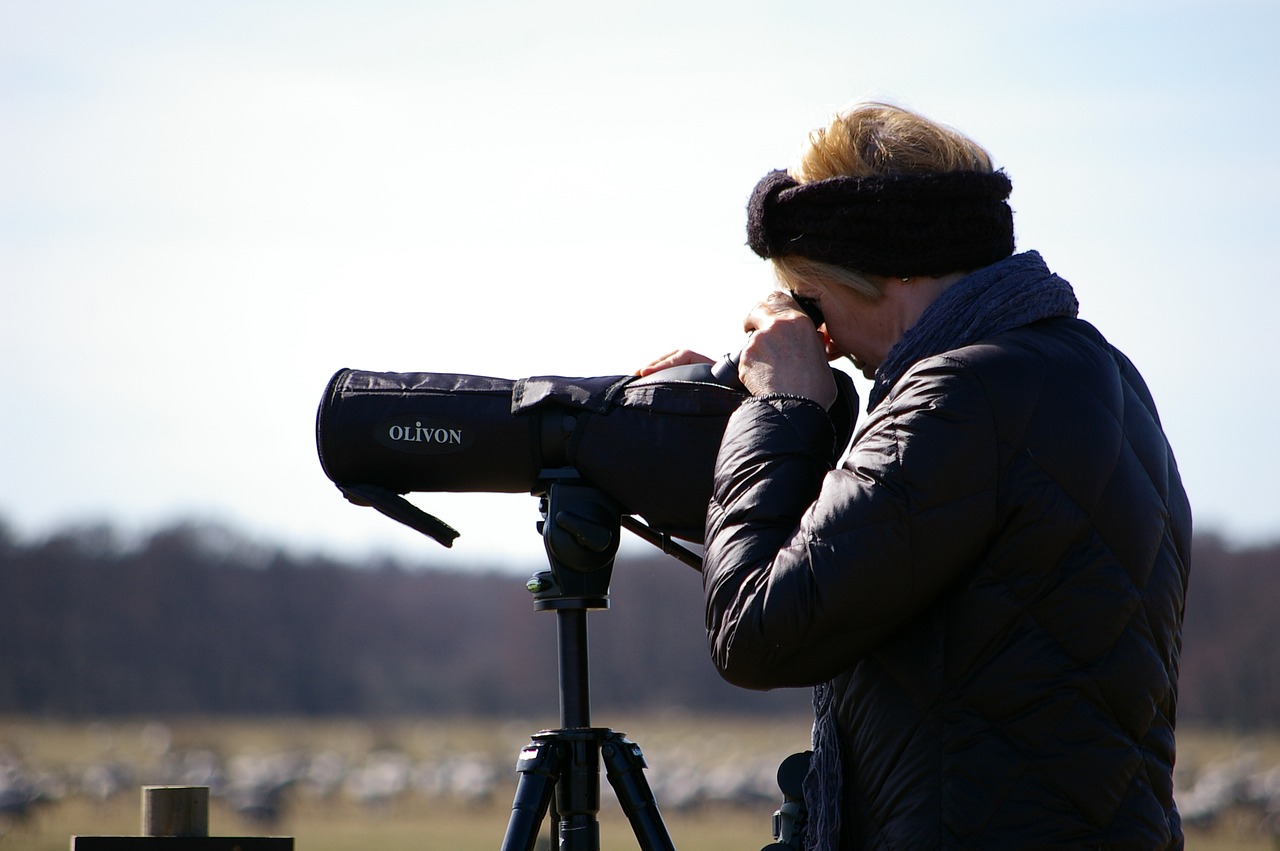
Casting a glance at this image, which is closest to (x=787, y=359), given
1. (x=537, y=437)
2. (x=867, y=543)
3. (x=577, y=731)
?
(x=867, y=543)

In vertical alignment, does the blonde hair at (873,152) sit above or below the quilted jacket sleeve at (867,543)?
above

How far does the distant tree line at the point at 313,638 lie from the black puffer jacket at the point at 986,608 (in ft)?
169

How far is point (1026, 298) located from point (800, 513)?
427 mm

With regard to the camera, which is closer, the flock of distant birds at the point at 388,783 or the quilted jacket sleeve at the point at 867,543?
the quilted jacket sleeve at the point at 867,543

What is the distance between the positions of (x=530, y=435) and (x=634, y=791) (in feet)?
1.96

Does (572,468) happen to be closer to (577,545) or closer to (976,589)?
(577,545)

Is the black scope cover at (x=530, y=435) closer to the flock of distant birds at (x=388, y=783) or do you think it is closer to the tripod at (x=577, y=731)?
the tripod at (x=577, y=731)

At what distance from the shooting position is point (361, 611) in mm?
73500

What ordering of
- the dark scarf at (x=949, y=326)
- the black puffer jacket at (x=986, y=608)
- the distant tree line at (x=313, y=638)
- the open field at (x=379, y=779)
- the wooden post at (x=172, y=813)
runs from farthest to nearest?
the distant tree line at (x=313, y=638), the open field at (x=379, y=779), the wooden post at (x=172, y=813), the dark scarf at (x=949, y=326), the black puffer jacket at (x=986, y=608)

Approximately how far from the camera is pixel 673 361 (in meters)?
2.42

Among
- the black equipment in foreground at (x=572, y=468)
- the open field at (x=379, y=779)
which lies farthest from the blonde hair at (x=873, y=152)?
the open field at (x=379, y=779)

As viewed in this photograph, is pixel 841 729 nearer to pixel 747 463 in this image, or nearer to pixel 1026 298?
pixel 747 463

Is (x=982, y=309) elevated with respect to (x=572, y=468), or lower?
A: elevated

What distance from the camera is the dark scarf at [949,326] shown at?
186 centimetres
